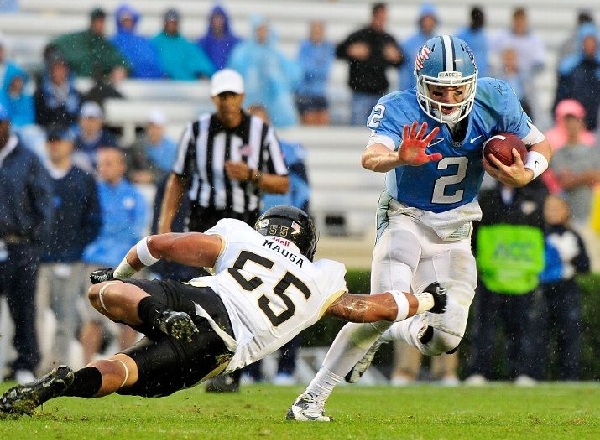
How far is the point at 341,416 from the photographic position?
6.92 metres

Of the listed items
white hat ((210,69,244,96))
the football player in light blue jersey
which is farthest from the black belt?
the football player in light blue jersey

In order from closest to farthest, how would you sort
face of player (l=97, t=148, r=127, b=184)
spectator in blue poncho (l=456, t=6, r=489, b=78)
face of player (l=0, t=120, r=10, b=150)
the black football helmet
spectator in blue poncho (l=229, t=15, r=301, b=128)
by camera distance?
the black football helmet, face of player (l=0, t=120, r=10, b=150), face of player (l=97, t=148, r=127, b=184), spectator in blue poncho (l=229, t=15, r=301, b=128), spectator in blue poncho (l=456, t=6, r=489, b=78)

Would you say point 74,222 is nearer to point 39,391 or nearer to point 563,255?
point 563,255

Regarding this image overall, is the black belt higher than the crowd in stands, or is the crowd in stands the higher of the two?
the crowd in stands

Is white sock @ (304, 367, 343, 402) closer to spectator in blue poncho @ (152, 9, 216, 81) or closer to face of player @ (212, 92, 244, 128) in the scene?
face of player @ (212, 92, 244, 128)

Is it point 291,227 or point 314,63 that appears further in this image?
point 314,63

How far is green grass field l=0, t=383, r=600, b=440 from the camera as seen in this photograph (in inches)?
221

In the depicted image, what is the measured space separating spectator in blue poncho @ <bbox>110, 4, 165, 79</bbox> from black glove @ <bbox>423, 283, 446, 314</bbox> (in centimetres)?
803

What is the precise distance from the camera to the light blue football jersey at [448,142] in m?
6.70

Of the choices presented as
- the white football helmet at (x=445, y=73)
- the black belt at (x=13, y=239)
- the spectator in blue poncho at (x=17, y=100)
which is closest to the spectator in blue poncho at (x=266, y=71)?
the spectator in blue poncho at (x=17, y=100)

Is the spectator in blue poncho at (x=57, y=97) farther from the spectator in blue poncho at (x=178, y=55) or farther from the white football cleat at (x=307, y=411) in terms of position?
the white football cleat at (x=307, y=411)

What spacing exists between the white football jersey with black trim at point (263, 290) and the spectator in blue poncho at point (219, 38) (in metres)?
7.91

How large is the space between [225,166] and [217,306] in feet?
9.74

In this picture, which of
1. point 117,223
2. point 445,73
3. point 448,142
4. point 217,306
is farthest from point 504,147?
point 117,223
